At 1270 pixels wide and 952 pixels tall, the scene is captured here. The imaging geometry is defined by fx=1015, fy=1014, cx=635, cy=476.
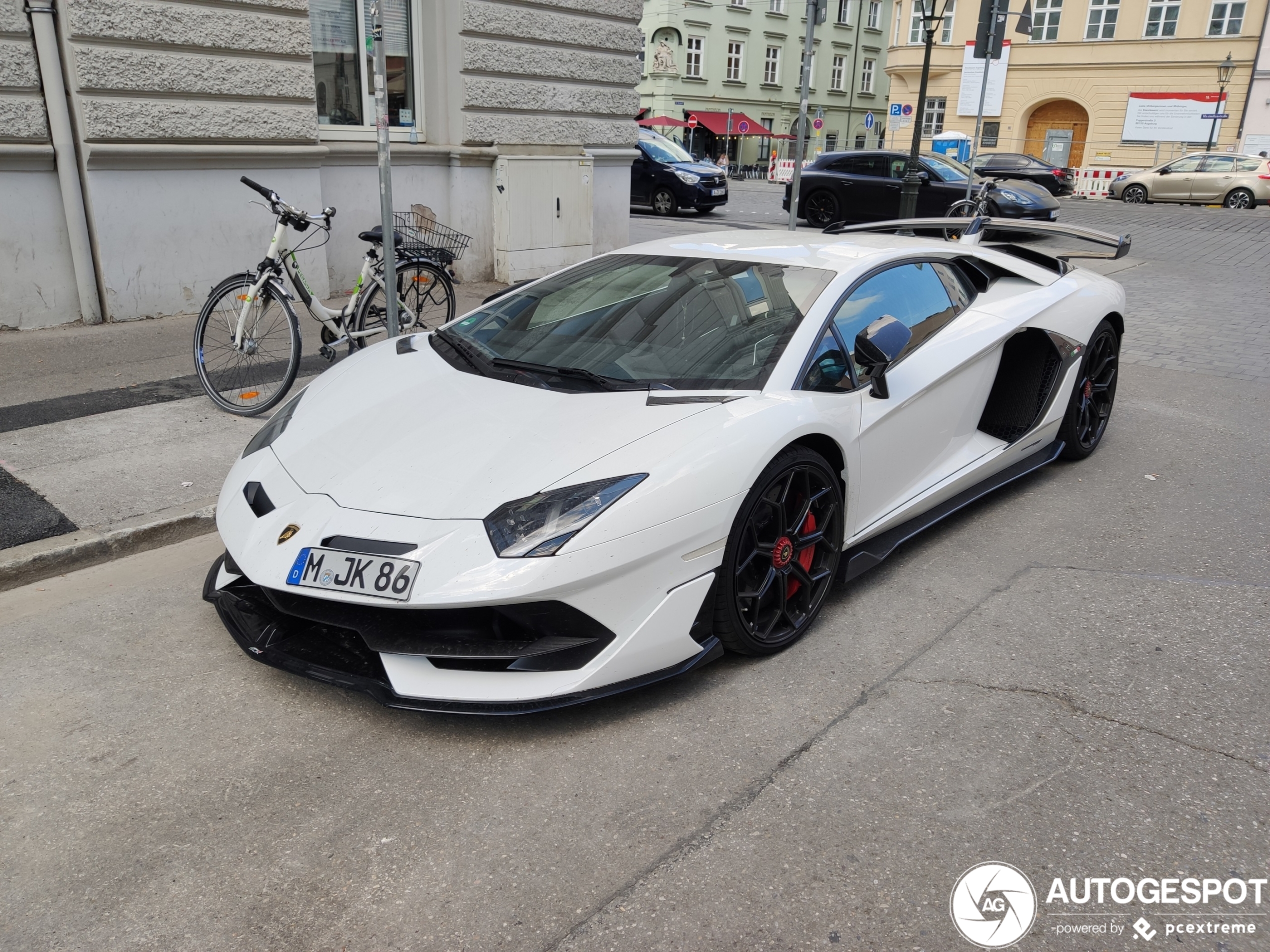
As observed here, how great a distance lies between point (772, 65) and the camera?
54188 millimetres

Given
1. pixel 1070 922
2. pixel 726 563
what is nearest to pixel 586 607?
pixel 726 563

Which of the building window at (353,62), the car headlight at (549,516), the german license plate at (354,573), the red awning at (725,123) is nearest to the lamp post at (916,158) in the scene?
the building window at (353,62)

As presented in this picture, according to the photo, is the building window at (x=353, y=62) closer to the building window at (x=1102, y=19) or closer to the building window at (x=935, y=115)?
the building window at (x=1102, y=19)

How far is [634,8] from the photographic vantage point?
11398 mm

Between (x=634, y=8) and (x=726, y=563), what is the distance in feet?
33.0

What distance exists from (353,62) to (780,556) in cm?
815

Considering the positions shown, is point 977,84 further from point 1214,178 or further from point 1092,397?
point 1092,397

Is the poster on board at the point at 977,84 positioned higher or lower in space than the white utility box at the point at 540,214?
higher

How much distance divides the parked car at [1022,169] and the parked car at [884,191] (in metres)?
7.03

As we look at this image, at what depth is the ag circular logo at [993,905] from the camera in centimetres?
215

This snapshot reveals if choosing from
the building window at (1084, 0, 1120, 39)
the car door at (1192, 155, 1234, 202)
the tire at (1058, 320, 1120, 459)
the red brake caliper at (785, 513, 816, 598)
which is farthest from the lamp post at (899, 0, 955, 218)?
the building window at (1084, 0, 1120, 39)

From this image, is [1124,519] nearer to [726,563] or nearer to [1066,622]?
[1066,622]

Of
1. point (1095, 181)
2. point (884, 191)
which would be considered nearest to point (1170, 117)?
point (1095, 181)

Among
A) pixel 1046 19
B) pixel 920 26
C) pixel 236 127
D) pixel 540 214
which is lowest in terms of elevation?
pixel 540 214
